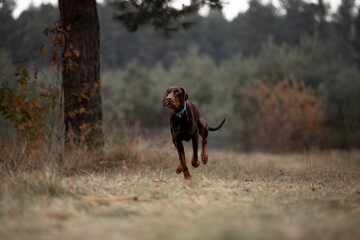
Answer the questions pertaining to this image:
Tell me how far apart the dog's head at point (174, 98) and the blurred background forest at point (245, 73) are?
246 cm

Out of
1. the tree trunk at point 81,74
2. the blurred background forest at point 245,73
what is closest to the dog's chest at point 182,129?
the tree trunk at point 81,74

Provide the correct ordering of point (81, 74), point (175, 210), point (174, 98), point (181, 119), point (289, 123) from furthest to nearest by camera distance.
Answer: point (289, 123), point (81, 74), point (181, 119), point (174, 98), point (175, 210)

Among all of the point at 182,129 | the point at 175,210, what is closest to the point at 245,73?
the point at 182,129

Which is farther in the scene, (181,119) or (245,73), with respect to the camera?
(245,73)

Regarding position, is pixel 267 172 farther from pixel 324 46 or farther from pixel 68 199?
pixel 324 46

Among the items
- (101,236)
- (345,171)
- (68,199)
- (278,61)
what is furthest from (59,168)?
(278,61)

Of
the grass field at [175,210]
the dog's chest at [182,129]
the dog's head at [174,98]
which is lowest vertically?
the grass field at [175,210]

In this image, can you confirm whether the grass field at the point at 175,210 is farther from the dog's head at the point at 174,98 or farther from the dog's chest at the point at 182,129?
the dog's head at the point at 174,98

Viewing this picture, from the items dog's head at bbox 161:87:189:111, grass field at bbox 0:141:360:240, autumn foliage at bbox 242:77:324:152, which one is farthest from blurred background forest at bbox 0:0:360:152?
grass field at bbox 0:141:360:240

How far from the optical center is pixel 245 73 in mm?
27672

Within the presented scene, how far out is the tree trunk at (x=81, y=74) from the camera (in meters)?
6.72

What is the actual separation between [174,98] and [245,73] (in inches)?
948

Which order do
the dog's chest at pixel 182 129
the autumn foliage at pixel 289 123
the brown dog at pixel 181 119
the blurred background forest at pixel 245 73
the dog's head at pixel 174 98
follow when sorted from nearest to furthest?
the dog's head at pixel 174 98 → the brown dog at pixel 181 119 → the dog's chest at pixel 182 129 → the blurred background forest at pixel 245 73 → the autumn foliage at pixel 289 123

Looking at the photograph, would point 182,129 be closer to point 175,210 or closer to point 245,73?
point 175,210
